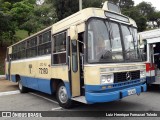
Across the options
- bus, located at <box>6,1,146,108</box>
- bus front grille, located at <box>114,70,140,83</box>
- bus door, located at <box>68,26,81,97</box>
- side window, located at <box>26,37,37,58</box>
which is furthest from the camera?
side window, located at <box>26,37,37,58</box>

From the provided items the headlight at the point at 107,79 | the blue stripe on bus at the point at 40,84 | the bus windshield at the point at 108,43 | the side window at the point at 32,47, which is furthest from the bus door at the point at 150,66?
the side window at the point at 32,47

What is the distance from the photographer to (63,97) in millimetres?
7559

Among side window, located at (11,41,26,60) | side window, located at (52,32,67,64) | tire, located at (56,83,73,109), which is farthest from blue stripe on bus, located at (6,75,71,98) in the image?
side window, located at (11,41,26,60)

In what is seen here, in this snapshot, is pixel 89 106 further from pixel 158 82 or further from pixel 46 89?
pixel 158 82

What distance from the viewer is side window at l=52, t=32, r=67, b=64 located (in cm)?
739

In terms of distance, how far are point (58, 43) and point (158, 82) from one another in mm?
5584

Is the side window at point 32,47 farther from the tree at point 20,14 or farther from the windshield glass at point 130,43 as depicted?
the tree at point 20,14

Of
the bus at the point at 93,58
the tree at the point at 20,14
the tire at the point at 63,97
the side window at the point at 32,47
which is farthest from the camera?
the tree at the point at 20,14

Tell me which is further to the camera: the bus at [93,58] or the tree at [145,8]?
the tree at [145,8]

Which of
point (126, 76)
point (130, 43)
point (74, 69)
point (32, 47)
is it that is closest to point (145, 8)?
point (32, 47)

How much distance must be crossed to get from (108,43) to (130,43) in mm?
1181

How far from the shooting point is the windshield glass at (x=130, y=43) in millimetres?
6934

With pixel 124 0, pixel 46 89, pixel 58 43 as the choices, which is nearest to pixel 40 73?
pixel 46 89

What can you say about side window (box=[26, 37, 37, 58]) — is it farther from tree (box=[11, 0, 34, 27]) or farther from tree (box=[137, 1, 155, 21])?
tree (box=[137, 1, 155, 21])
